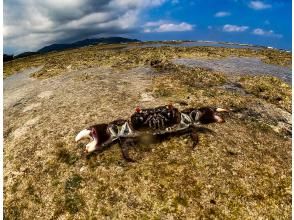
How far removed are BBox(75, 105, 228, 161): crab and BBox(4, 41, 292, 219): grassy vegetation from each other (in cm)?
43

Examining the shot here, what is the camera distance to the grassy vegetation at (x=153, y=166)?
12562 millimetres

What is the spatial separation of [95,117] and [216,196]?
9338mm

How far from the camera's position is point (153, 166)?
14398 millimetres

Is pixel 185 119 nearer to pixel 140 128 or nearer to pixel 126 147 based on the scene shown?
pixel 140 128

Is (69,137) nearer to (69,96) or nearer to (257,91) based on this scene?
(69,96)

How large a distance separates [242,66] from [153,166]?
76.3ft

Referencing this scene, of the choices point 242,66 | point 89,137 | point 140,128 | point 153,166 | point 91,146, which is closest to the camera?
point 153,166

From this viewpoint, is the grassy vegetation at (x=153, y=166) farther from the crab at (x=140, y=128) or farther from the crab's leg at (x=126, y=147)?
the crab at (x=140, y=128)

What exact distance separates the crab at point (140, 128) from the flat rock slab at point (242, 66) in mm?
15718

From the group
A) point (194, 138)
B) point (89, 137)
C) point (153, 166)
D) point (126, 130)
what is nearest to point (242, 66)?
point (194, 138)

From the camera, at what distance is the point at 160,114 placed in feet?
49.6

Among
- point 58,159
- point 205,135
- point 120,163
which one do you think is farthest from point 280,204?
point 58,159

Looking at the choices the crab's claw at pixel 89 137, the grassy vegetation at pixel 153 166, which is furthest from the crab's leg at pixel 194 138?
the crab's claw at pixel 89 137

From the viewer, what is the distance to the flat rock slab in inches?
1233
